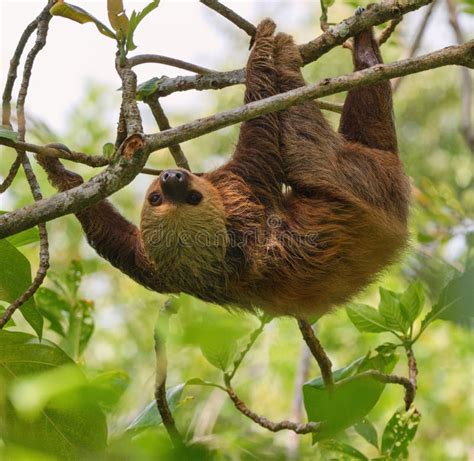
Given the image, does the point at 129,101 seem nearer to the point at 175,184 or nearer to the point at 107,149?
the point at 107,149

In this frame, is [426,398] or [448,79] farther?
[448,79]

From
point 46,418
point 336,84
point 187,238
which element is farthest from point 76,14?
point 46,418

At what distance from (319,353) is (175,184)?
1646 mm

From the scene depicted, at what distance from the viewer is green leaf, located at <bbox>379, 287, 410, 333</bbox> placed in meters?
5.32

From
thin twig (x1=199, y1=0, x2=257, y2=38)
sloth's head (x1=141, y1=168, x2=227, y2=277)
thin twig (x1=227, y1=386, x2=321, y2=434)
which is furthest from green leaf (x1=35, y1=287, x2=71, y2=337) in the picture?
thin twig (x1=199, y1=0, x2=257, y2=38)

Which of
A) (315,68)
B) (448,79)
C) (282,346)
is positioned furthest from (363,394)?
(448,79)

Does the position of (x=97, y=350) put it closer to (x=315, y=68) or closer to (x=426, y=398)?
(x=426, y=398)

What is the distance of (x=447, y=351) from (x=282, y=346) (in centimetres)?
385

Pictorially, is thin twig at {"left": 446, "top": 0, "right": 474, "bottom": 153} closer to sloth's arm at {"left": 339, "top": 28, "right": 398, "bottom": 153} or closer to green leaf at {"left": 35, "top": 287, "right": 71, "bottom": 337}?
sloth's arm at {"left": 339, "top": 28, "right": 398, "bottom": 153}

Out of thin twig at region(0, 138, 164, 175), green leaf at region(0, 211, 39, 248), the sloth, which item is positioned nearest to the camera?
thin twig at region(0, 138, 164, 175)

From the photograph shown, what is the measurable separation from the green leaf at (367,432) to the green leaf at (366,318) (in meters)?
0.72

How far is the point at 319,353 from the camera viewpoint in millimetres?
5422

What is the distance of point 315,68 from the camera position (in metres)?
18.3

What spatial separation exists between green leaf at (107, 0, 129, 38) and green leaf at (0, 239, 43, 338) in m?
1.55
